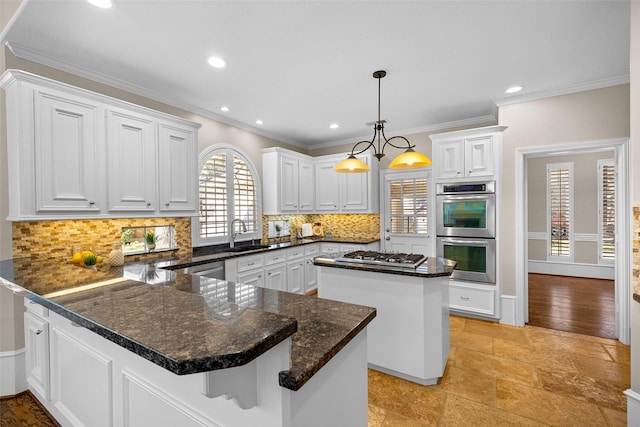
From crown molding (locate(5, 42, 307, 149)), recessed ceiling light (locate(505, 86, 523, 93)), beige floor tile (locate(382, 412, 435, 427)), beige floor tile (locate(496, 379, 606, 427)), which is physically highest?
recessed ceiling light (locate(505, 86, 523, 93))

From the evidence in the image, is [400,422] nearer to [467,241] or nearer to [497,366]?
[497,366]

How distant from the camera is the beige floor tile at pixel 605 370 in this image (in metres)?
→ 2.44

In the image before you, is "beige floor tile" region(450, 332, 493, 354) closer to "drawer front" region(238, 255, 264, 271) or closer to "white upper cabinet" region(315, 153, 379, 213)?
"white upper cabinet" region(315, 153, 379, 213)

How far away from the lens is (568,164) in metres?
6.10

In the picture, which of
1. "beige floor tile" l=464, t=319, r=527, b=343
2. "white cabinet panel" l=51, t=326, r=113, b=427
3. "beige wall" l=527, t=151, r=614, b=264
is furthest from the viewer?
"beige wall" l=527, t=151, r=614, b=264

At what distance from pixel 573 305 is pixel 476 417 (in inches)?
145

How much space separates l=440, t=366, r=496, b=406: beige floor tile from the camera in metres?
2.24

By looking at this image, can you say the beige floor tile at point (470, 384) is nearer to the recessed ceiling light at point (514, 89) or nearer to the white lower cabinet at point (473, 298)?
the white lower cabinet at point (473, 298)

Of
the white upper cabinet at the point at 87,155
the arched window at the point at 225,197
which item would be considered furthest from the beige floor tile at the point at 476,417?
the arched window at the point at 225,197

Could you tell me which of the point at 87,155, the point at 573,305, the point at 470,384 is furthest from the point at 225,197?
the point at 573,305

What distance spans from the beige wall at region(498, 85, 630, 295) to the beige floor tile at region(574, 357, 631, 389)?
104 cm

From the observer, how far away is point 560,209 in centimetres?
622

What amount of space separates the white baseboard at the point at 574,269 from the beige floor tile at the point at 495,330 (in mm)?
3856

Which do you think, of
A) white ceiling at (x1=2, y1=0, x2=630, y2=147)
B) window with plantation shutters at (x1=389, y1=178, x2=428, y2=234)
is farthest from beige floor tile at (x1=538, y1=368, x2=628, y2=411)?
white ceiling at (x1=2, y1=0, x2=630, y2=147)
